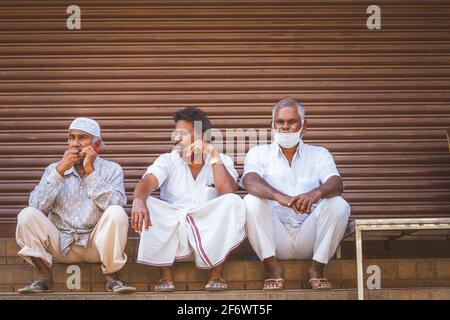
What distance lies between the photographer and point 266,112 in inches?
304

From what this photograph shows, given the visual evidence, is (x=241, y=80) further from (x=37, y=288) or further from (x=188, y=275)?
(x=37, y=288)

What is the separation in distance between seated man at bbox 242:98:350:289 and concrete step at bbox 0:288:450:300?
162 millimetres

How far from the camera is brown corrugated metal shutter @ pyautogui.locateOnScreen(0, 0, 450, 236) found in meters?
7.61

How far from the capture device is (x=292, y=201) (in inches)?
247

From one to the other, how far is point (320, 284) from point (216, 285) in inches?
29.3

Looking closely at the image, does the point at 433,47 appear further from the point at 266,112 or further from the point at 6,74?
the point at 6,74

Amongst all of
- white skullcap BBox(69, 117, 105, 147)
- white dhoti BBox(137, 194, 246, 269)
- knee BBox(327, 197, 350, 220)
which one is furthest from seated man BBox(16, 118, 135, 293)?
knee BBox(327, 197, 350, 220)

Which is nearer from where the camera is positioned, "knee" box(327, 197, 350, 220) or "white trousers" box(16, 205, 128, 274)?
"white trousers" box(16, 205, 128, 274)

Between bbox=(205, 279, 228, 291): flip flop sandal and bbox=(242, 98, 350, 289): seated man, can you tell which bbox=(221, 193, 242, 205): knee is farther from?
bbox=(205, 279, 228, 291): flip flop sandal

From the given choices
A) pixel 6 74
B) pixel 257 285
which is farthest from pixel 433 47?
pixel 6 74

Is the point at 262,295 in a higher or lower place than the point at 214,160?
lower

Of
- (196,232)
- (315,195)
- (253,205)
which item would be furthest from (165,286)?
(315,195)

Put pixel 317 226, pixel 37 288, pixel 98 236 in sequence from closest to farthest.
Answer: pixel 37 288 → pixel 98 236 → pixel 317 226

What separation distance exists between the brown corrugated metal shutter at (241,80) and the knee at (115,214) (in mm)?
1335
